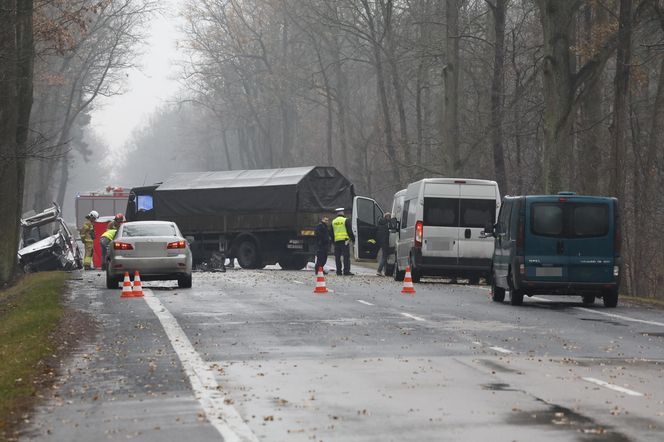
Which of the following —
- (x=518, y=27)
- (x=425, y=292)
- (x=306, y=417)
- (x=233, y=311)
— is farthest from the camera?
(x=518, y=27)

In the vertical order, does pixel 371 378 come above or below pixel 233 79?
below

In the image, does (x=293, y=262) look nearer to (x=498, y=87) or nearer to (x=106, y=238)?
(x=498, y=87)

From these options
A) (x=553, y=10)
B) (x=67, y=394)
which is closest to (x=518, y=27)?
(x=553, y=10)

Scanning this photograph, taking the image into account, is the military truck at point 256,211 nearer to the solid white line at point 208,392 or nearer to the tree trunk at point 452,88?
the tree trunk at point 452,88

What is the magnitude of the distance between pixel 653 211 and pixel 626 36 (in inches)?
513

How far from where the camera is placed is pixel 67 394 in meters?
11.8

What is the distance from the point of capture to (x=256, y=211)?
45.2 m

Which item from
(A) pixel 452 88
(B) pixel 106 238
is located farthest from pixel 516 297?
(A) pixel 452 88

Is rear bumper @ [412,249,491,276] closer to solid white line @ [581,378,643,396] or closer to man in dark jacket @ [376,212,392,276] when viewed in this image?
man in dark jacket @ [376,212,392,276]

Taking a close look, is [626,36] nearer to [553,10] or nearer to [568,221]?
[553,10]

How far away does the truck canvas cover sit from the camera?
44500 millimetres

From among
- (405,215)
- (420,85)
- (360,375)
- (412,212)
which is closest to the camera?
(360,375)

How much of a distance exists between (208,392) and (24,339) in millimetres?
6241

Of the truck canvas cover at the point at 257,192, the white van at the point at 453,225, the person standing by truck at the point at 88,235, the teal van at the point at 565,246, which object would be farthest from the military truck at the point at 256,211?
the teal van at the point at 565,246
